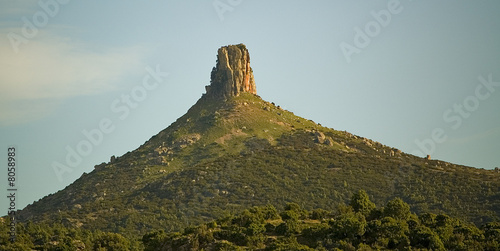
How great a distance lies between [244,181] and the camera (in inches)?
6821

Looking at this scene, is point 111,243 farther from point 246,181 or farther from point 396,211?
point 246,181

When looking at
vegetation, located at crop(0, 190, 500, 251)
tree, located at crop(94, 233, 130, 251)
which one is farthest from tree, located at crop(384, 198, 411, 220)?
tree, located at crop(94, 233, 130, 251)

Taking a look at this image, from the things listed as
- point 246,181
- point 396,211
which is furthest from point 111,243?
point 246,181

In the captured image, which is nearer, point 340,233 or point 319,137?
point 340,233

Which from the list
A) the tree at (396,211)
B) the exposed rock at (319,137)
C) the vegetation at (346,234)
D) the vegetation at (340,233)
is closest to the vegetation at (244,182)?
the exposed rock at (319,137)

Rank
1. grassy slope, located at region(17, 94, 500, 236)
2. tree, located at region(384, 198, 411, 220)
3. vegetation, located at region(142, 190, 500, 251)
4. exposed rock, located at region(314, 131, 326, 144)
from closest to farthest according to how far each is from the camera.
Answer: vegetation, located at region(142, 190, 500, 251)
tree, located at region(384, 198, 411, 220)
grassy slope, located at region(17, 94, 500, 236)
exposed rock, located at region(314, 131, 326, 144)

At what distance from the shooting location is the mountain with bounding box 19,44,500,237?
15938cm

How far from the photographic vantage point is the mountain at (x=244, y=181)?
523 feet

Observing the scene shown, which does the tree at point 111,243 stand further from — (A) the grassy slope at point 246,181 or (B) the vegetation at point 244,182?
(A) the grassy slope at point 246,181

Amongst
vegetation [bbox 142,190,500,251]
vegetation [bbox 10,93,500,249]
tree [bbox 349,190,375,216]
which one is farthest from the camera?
vegetation [bbox 10,93,500,249]

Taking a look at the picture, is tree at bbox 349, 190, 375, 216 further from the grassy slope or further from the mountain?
the grassy slope

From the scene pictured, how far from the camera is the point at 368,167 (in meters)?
178

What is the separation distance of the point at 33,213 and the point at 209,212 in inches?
1685

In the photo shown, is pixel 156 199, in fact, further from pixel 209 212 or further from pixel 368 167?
pixel 368 167
